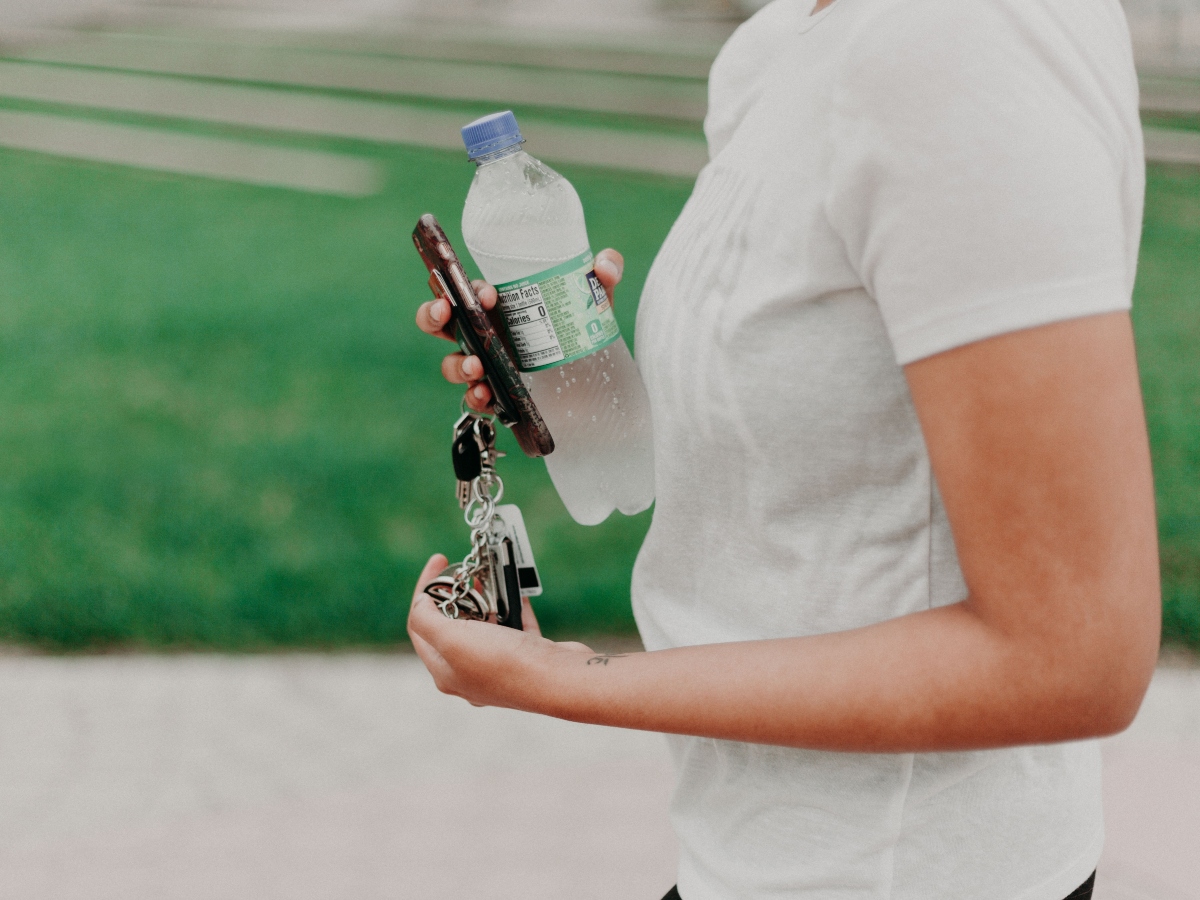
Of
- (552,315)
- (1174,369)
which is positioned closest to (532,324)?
(552,315)

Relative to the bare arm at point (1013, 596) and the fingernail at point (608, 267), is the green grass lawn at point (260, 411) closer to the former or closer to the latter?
the fingernail at point (608, 267)

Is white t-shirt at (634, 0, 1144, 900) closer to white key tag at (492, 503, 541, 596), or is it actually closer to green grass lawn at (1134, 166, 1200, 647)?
white key tag at (492, 503, 541, 596)

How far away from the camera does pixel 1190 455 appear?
4.26 m

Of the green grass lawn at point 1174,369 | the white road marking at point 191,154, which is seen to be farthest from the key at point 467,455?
the white road marking at point 191,154

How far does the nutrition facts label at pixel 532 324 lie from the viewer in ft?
3.91

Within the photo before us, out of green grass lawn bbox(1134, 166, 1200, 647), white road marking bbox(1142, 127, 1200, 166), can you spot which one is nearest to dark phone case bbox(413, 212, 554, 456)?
green grass lawn bbox(1134, 166, 1200, 647)

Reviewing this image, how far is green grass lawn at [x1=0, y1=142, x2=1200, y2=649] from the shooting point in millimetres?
3896

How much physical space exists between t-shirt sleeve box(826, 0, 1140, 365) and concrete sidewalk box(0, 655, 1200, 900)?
2263 millimetres

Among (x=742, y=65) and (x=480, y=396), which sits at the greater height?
(x=742, y=65)

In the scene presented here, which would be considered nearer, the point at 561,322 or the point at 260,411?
the point at 561,322

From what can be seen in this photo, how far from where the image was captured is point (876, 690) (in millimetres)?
812

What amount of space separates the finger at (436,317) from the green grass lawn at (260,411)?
8.44ft

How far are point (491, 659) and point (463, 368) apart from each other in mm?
378

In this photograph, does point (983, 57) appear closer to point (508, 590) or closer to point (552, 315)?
point (552, 315)
